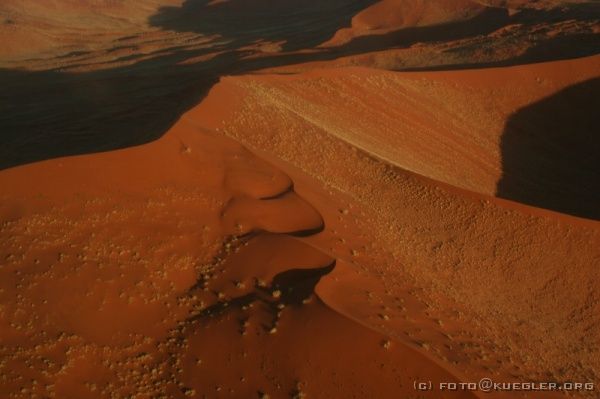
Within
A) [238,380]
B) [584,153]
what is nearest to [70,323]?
[238,380]

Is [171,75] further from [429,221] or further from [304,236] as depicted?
[304,236]

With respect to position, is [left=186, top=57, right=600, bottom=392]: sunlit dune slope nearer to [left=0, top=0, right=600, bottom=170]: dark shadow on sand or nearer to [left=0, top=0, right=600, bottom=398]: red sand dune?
[left=0, top=0, right=600, bottom=398]: red sand dune

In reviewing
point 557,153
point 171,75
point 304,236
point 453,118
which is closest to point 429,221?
point 304,236

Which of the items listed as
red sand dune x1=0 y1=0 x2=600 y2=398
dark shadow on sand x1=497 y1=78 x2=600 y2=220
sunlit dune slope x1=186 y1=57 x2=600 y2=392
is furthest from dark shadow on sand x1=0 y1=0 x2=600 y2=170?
dark shadow on sand x1=497 y1=78 x2=600 y2=220

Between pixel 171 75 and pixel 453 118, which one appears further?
pixel 171 75

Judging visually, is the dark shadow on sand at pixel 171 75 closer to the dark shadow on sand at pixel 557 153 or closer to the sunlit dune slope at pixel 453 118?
the sunlit dune slope at pixel 453 118

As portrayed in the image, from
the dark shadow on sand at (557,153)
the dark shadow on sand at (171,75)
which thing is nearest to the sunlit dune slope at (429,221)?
the dark shadow on sand at (557,153)
